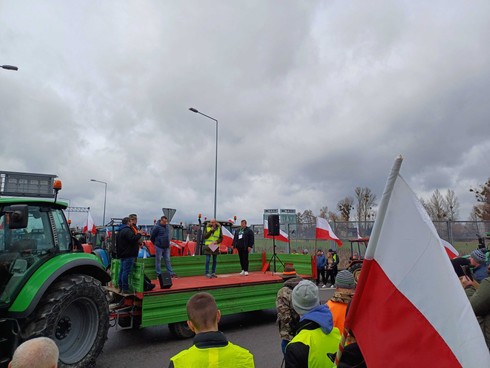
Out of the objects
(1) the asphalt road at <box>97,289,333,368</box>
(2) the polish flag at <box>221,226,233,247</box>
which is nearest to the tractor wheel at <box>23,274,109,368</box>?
(1) the asphalt road at <box>97,289,333,368</box>

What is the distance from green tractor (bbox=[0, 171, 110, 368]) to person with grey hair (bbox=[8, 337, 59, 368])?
3.53 m

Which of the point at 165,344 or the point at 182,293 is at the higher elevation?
the point at 182,293

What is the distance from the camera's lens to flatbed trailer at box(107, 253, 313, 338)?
23.7ft

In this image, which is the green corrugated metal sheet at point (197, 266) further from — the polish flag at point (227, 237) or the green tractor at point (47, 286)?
the polish flag at point (227, 237)

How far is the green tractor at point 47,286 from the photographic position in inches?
197

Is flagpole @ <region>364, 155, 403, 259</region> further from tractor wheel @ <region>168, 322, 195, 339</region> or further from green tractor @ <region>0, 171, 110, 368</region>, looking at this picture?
tractor wheel @ <region>168, 322, 195, 339</region>

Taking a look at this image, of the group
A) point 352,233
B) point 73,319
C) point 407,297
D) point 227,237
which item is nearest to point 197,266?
point 73,319

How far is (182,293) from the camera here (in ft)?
24.8

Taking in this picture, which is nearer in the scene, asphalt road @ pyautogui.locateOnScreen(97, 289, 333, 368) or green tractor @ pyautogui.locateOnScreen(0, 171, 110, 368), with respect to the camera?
green tractor @ pyautogui.locateOnScreen(0, 171, 110, 368)

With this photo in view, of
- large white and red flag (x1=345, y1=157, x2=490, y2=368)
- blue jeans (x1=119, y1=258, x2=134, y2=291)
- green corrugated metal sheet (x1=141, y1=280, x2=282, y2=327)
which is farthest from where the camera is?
blue jeans (x1=119, y1=258, x2=134, y2=291)

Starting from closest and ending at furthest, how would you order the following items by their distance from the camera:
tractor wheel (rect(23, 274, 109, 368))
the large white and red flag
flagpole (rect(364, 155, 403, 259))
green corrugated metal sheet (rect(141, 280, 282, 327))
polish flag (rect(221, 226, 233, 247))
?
the large white and red flag → flagpole (rect(364, 155, 403, 259)) → tractor wheel (rect(23, 274, 109, 368)) → green corrugated metal sheet (rect(141, 280, 282, 327)) → polish flag (rect(221, 226, 233, 247))

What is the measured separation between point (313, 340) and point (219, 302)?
576 cm

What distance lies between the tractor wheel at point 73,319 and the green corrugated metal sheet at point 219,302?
1.21m

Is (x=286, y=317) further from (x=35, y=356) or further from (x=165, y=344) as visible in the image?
(x=165, y=344)
